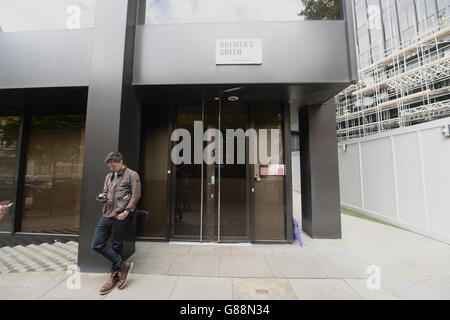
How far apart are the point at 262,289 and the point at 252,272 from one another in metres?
0.47

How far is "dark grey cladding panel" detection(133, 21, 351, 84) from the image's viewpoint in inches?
146

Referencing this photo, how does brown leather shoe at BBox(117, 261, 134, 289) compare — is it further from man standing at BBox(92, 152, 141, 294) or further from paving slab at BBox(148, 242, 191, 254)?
paving slab at BBox(148, 242, 191, 254)

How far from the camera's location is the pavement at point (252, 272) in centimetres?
278

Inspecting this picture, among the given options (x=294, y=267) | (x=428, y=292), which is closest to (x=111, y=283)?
(x=294, y=267)

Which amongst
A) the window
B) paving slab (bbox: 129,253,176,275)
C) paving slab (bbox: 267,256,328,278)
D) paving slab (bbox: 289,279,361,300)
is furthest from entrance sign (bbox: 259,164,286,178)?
the window

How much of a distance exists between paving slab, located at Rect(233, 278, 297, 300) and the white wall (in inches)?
182

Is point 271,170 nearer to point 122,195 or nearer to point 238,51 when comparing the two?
point 238,51

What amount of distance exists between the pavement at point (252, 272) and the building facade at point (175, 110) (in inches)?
17.3

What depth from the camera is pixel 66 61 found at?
389 centimetres

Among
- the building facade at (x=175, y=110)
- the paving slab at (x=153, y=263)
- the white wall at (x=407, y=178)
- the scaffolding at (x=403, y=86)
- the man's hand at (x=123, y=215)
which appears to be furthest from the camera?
the scaffolding at (x=403, y=86)

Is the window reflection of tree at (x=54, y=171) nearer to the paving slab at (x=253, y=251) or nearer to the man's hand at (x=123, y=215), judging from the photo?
the man's hand at (x=123, y=215)

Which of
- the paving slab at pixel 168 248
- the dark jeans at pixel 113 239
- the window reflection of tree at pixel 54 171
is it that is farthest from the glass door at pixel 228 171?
the window reflection of tree at pixel 54 171
